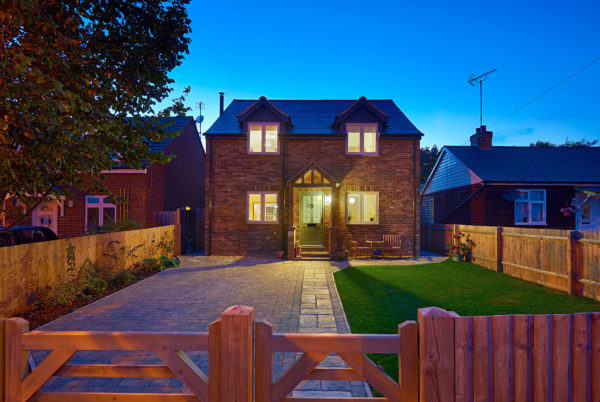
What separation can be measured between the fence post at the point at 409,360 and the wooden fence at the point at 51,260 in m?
6.75

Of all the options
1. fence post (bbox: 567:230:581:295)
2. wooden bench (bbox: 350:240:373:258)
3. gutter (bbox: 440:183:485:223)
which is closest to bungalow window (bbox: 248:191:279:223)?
wooden bench (bbox: 350:240:373:258)

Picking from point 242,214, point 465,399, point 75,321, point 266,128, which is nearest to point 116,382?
point 75,321

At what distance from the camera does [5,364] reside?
2020 mm

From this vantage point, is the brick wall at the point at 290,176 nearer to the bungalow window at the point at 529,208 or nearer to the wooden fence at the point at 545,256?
the wooden fence at the point at 545,256

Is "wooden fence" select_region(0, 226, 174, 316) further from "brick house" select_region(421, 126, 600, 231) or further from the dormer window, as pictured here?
"brick house" select_region(421, 126, 600, 231)

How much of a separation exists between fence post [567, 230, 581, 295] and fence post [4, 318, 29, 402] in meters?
10.1

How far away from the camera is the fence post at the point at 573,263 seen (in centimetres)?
732

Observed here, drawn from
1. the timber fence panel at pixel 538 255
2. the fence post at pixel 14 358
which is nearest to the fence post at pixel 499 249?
the timber fence panel at pixel 538 255

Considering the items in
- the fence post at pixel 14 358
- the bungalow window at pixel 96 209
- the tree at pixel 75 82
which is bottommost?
the fence post at pixel 14 358

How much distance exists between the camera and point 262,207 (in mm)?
13930

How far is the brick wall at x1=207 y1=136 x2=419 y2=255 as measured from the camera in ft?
45.4

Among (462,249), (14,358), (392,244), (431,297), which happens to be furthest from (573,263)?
(14,358)

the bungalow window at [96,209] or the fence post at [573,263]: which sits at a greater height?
the bungalow window at [96,209]

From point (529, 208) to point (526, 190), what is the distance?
3.20 ft
